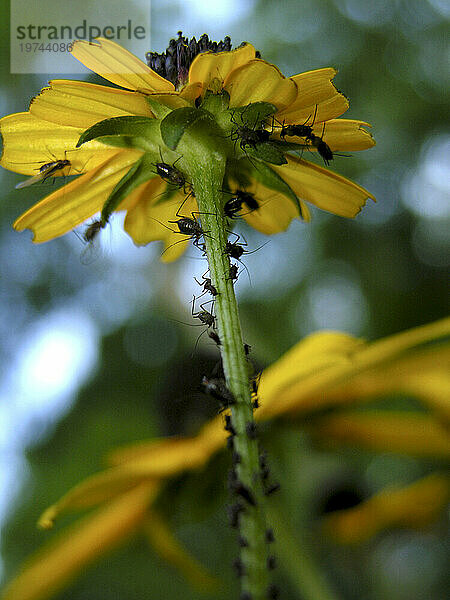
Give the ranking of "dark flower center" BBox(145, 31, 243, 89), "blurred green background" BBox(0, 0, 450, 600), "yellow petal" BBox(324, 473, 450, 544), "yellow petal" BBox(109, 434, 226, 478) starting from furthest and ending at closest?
"blurred green background" BBox(0, 0, 450, 600) → "yellow petal" BBox(324, 473, 450, 544) → "yellow petal" BBox(109, 434, 226, 478) → "dark flower center" BBox(145, 31, 243, 89)

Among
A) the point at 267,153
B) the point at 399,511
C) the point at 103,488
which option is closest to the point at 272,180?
the point at 267,153

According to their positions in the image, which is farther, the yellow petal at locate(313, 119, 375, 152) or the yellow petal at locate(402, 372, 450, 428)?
the yellow petal at locate(402, 372, 450, 428)

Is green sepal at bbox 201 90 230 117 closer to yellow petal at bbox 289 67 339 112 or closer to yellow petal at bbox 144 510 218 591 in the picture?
yellow petal at bbox 289 67 339 112

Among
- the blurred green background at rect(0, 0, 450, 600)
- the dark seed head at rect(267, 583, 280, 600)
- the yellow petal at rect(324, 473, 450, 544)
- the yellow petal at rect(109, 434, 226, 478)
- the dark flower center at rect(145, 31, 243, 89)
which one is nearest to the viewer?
the dark seed head at rect(267, 583, 280, 600)

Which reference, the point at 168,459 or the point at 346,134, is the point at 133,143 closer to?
the point at 346,134

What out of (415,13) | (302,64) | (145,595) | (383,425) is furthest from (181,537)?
(415,13)

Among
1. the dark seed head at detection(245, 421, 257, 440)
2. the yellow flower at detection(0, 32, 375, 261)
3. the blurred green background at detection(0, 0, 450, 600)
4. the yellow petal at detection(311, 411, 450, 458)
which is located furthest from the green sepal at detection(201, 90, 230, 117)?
the blurred green background at detection(0, 0, 450, 600)

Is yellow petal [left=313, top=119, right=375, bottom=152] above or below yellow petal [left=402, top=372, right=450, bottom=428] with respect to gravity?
above

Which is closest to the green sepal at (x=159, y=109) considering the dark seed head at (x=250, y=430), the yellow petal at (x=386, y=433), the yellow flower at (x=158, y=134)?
the yellow flower at (x=158, y=134)

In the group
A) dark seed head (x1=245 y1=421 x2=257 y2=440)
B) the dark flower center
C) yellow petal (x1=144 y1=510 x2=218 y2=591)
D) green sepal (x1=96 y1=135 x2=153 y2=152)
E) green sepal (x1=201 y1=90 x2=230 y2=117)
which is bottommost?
dark seed head (x1=245 y1=421 x2=257 y2=440)
